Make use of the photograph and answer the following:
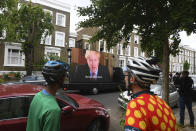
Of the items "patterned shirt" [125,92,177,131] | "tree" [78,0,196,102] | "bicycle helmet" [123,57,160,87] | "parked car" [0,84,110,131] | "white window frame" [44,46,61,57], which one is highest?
"white window frame" [44,46,61,57]

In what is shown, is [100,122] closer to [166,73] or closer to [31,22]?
[166,73]

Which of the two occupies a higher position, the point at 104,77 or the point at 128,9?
the point at 128,9

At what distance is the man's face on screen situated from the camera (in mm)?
10211

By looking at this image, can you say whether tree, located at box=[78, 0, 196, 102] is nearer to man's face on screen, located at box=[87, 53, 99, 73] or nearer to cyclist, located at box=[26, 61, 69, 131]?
cyclist, located at box=[26, 61, 69, 131]

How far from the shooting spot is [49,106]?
1225mm

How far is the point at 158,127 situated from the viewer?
1090mm

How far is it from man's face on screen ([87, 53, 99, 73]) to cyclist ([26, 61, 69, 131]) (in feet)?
28.3

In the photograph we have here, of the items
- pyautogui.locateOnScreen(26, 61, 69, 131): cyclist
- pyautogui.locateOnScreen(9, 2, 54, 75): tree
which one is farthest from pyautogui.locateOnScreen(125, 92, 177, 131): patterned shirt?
pyautogui.locateOnScreen(9, 2, 54, 75): tree

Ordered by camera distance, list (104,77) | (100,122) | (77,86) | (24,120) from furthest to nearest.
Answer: (104,77)
(77,86)
(100,122)
(24,120)

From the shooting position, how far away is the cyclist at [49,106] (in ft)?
3.90

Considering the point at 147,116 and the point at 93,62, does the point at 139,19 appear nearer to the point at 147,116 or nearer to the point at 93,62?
the point at 147,116

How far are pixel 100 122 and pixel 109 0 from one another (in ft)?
10.5

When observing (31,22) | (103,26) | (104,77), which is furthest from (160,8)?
(31,22)


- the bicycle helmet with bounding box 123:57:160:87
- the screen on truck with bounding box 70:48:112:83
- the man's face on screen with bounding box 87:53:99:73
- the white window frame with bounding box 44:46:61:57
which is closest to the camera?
the bicycle helmet with bounding box 123:57:160:87
